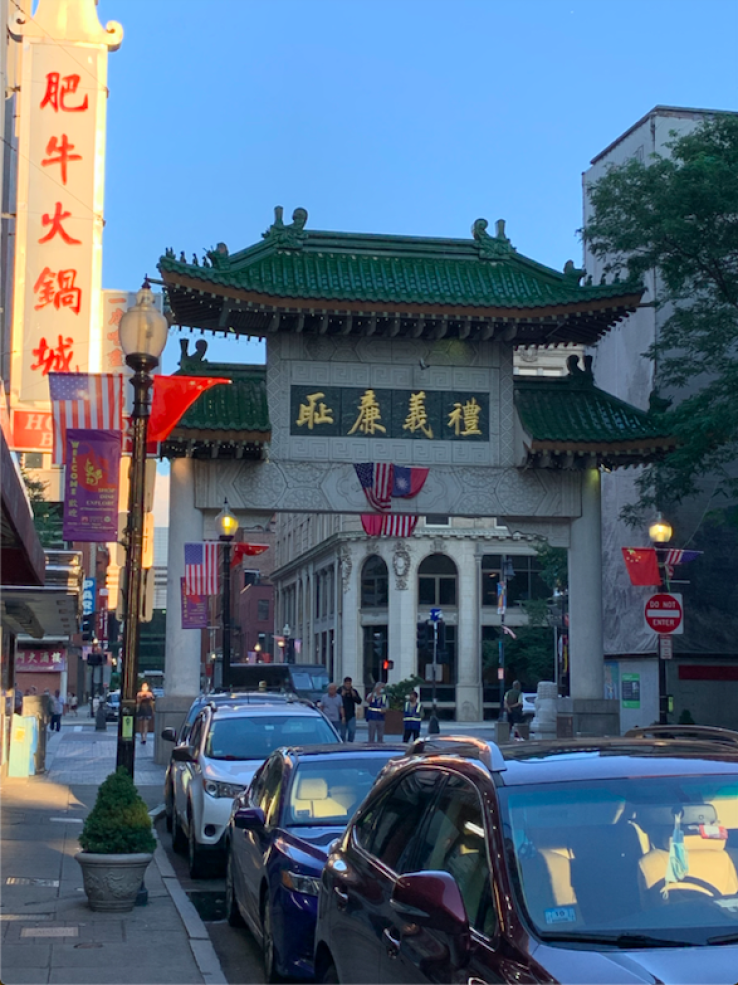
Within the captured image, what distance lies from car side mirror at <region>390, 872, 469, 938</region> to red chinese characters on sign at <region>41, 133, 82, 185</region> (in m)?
19.5

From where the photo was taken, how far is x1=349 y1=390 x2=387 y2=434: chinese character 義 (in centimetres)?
2556

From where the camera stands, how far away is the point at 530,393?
26.7m

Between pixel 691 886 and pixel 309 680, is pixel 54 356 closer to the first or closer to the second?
pixel 691 886

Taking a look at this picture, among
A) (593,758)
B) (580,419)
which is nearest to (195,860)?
(593,758)

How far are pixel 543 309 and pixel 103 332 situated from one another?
9148 millimetres

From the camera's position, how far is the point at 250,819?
926 cm

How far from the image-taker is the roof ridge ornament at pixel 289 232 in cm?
2691

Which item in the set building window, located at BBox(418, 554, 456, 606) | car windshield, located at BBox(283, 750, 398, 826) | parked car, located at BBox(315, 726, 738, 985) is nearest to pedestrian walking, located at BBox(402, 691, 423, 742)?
car windshield, located at BBox(283, 750, 398, 826)

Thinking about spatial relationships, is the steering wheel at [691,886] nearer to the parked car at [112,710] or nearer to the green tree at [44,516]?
the green tree at [44,516]

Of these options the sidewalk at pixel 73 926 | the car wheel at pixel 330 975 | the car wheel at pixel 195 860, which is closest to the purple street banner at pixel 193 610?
the sidewalk at pixel 73 926

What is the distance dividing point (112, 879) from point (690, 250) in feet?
65.4

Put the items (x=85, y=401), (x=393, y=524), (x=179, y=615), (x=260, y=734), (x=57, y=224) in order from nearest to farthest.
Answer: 1. (x=260, y=734)
2. (x=85, y=401)
3. (x=57, y=224)
4. (x=179, y=615)
5. (x=393, y=524)

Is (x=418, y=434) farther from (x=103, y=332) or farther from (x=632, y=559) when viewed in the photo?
(x=103, y=332)

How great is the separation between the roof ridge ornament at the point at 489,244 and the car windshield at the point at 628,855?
24.0 m
